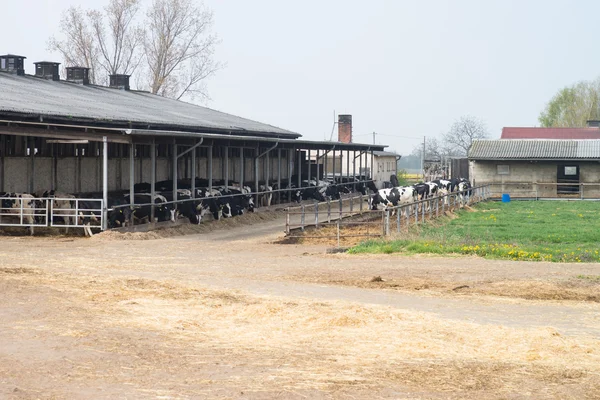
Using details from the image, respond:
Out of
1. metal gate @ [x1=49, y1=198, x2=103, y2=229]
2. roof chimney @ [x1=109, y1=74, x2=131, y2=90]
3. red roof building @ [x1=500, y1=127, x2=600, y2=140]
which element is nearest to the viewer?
metal gate @ [x1=49, y1=198, x2=103, y2=229]

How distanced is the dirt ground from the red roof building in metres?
53.4

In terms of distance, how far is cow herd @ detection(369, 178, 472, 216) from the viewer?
3769cm

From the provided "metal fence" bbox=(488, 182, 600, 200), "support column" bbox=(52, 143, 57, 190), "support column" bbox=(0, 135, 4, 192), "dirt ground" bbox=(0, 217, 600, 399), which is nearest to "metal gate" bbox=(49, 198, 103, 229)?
"support column" bbox=(0, 135, 4, 192)

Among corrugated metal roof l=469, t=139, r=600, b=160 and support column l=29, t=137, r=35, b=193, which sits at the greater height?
corrugated metal roof l=469, t=139, r=600, b=160

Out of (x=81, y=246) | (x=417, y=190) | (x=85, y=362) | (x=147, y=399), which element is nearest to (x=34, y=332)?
(x=85, y=362)

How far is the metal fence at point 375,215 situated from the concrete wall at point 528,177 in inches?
202

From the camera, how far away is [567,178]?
56500mm

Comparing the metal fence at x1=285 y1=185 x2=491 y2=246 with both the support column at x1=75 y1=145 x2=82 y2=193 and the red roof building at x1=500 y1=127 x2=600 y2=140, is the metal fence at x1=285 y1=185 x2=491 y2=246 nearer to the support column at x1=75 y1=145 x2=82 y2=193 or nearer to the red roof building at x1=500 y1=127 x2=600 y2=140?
the support column at x1=75 y1=145 x2=82 y2=193

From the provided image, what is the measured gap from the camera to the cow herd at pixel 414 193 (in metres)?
37.7

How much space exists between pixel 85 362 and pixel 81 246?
1399 centimetres

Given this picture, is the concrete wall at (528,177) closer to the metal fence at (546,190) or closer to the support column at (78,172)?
the metal fence at (546,190)

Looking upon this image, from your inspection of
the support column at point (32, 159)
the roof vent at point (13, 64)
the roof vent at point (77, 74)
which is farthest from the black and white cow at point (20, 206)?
the roof vent at point (77, 74)

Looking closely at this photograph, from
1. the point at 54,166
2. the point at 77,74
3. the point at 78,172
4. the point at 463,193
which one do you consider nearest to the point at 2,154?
the point at 54,166

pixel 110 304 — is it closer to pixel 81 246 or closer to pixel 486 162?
pixel 81 246
